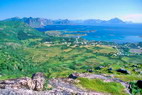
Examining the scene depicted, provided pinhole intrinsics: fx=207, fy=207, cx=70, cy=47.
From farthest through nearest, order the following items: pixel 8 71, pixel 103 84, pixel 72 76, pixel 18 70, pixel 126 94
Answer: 1. pixel 18 70
2. pixel 8 71
3. pixel 72 76
4. pixel 103 84
5. pixel 126 94

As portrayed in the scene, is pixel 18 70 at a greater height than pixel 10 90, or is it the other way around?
pixel 10 90

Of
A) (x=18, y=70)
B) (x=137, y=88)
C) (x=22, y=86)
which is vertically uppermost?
(x=22, y=86)

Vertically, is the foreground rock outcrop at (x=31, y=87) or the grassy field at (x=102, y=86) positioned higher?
the foreground rock outcrop at (x=31, y=87)

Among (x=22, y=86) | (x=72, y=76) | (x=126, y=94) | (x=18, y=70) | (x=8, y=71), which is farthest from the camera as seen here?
(x=18, y=70)

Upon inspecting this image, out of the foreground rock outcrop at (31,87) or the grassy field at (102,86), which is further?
the grassy field at (102,86)

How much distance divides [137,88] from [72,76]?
60.4ft

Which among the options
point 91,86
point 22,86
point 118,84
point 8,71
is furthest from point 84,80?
point 8,71

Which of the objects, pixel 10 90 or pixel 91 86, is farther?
pixel 91 86

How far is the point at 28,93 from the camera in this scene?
3281 centimetres

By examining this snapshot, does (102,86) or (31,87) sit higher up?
(31,87)

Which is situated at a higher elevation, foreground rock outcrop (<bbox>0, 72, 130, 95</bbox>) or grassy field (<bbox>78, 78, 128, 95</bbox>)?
foreground rock outcrop (<bbox>0, 72, 130, 95</bbox>)

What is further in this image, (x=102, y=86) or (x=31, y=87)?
(x=102, y=86)

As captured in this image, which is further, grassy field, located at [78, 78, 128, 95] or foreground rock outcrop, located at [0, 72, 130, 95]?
grassy field, located at [78, 78, 128, 95]

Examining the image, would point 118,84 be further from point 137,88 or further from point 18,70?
point 18,70
